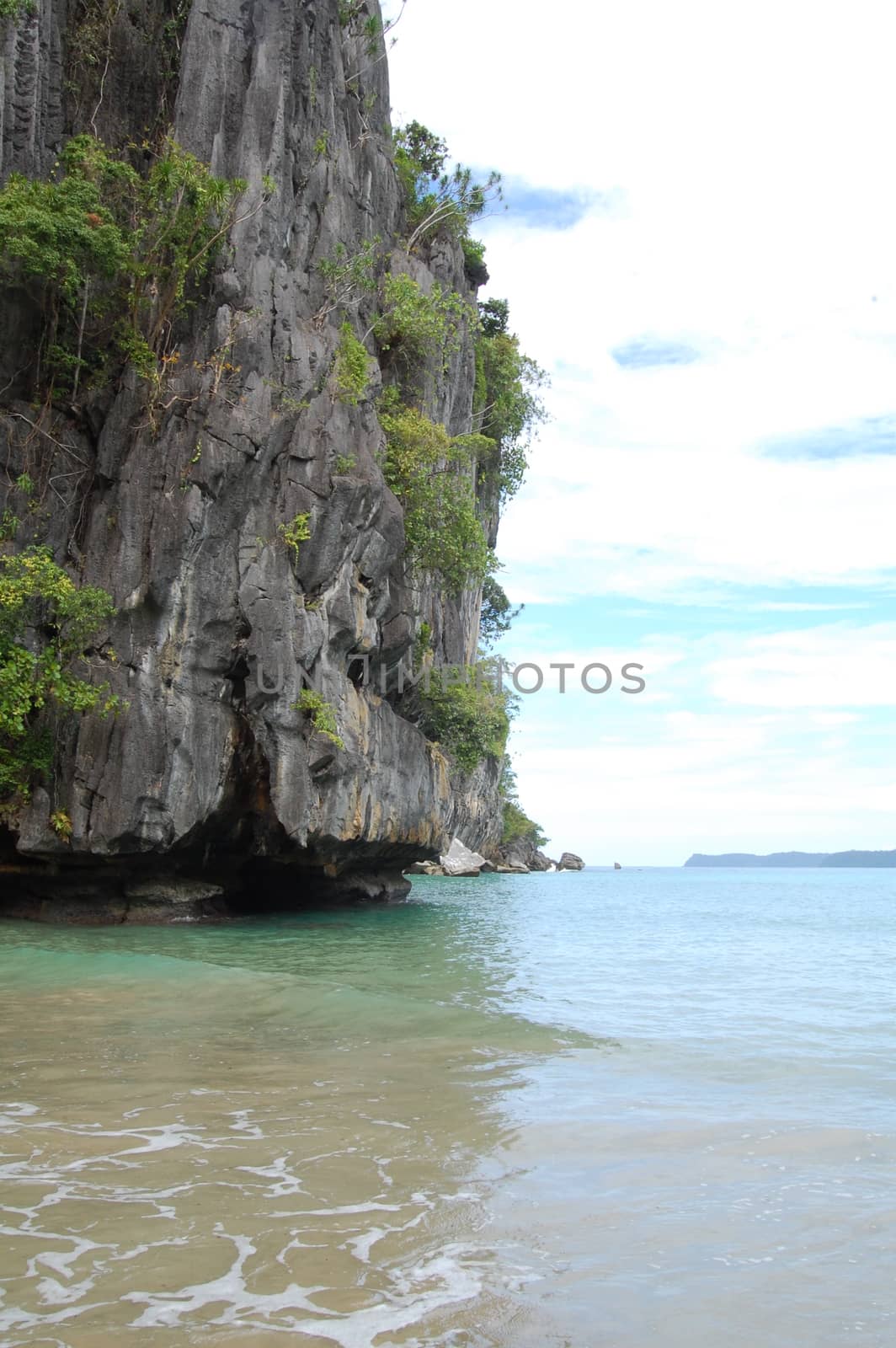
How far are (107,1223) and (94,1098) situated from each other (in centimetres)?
197

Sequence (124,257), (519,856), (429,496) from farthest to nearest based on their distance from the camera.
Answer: (519,856) < (429,496) < (124,257)

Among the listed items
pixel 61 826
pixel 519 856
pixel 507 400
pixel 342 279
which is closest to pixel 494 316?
pixel 507 400

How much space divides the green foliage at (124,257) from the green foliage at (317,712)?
19.0ft

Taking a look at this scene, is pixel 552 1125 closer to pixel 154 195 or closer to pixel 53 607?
pixel 53 607

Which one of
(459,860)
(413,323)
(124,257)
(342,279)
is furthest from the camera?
(459,860)

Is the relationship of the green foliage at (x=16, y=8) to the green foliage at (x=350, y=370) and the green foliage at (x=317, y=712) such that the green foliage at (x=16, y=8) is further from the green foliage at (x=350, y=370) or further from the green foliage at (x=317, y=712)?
the green foliage at (x=317, y=712)

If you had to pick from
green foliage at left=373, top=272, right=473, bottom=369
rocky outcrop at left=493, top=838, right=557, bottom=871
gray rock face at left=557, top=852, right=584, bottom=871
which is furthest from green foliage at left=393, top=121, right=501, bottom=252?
gray rock face at left=557, top=852, right=584, bottom=871

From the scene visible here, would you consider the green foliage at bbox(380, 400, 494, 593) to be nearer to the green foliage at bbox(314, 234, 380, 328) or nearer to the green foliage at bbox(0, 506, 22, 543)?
the green foliage at bbox(314, 234, 380, 328)

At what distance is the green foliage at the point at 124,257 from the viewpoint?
16.1 m

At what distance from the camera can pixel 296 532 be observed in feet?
56.0

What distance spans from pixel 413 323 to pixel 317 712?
9.93 m

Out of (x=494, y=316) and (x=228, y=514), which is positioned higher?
(x=494, y=316)

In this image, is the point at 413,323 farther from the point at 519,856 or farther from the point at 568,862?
the point at 568,862

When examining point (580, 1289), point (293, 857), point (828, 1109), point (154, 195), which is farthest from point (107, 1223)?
point (154, 195)
